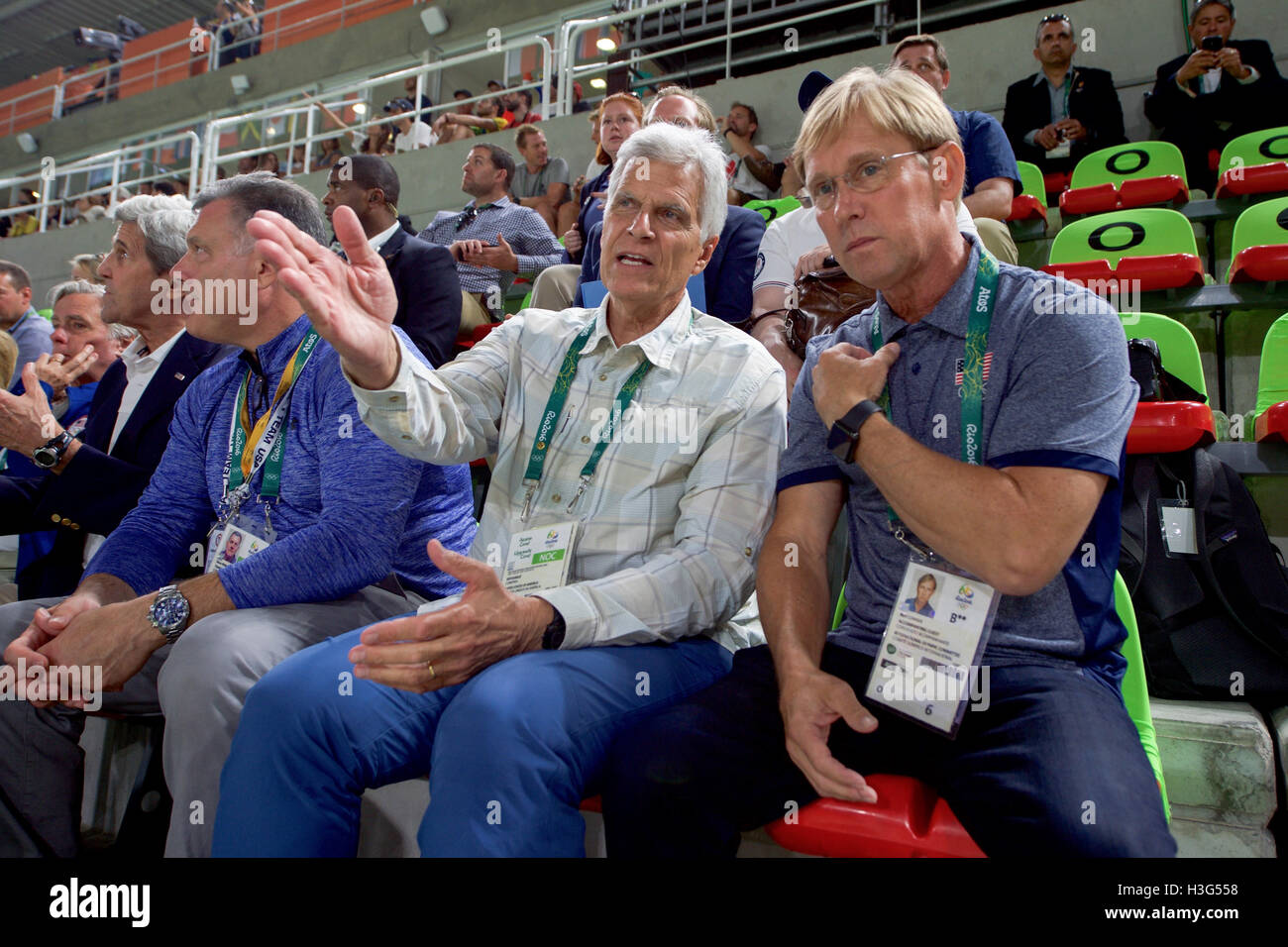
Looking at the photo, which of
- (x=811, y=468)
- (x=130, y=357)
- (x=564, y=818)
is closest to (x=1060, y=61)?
(x=811, y=468)

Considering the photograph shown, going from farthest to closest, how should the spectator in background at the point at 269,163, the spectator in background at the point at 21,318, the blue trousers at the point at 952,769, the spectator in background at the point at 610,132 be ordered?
the spectator in background at the point at 269,163, the spectator in background at the point at 21,318, the spectator in background at the point at 610,132, the blue trousers at the point at 952,769

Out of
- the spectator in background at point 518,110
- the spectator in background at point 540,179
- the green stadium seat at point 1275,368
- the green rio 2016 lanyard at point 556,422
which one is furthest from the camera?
the spectator in background at point 518,110

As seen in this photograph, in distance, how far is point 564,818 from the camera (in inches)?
41.9

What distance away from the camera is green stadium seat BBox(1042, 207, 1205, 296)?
8.82 feet

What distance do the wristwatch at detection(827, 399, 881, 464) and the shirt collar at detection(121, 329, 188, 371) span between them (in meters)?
1.89

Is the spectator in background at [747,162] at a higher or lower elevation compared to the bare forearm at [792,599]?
higher

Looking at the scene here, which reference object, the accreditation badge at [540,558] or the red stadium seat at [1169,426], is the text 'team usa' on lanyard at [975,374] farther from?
the red stadium seat at [1169,426]

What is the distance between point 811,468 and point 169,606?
111 cm

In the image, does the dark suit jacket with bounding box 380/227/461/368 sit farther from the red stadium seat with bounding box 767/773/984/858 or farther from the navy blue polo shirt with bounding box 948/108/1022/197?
the red stadium seat with bounding box 767/773/984/858

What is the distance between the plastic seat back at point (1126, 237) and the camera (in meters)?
2.96

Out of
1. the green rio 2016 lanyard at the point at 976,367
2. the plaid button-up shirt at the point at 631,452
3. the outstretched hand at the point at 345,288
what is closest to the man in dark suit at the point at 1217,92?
the green rio 2016 lanyard at the point at 976,367

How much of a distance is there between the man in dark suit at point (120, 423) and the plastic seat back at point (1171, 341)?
2.36m

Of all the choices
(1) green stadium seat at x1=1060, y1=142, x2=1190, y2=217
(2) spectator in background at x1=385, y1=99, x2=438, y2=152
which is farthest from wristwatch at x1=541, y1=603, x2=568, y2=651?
(2) spectator in background at x1=385, y1=99, x2=438, y2=152

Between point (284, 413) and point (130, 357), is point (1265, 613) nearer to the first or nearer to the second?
point (284, 413)
